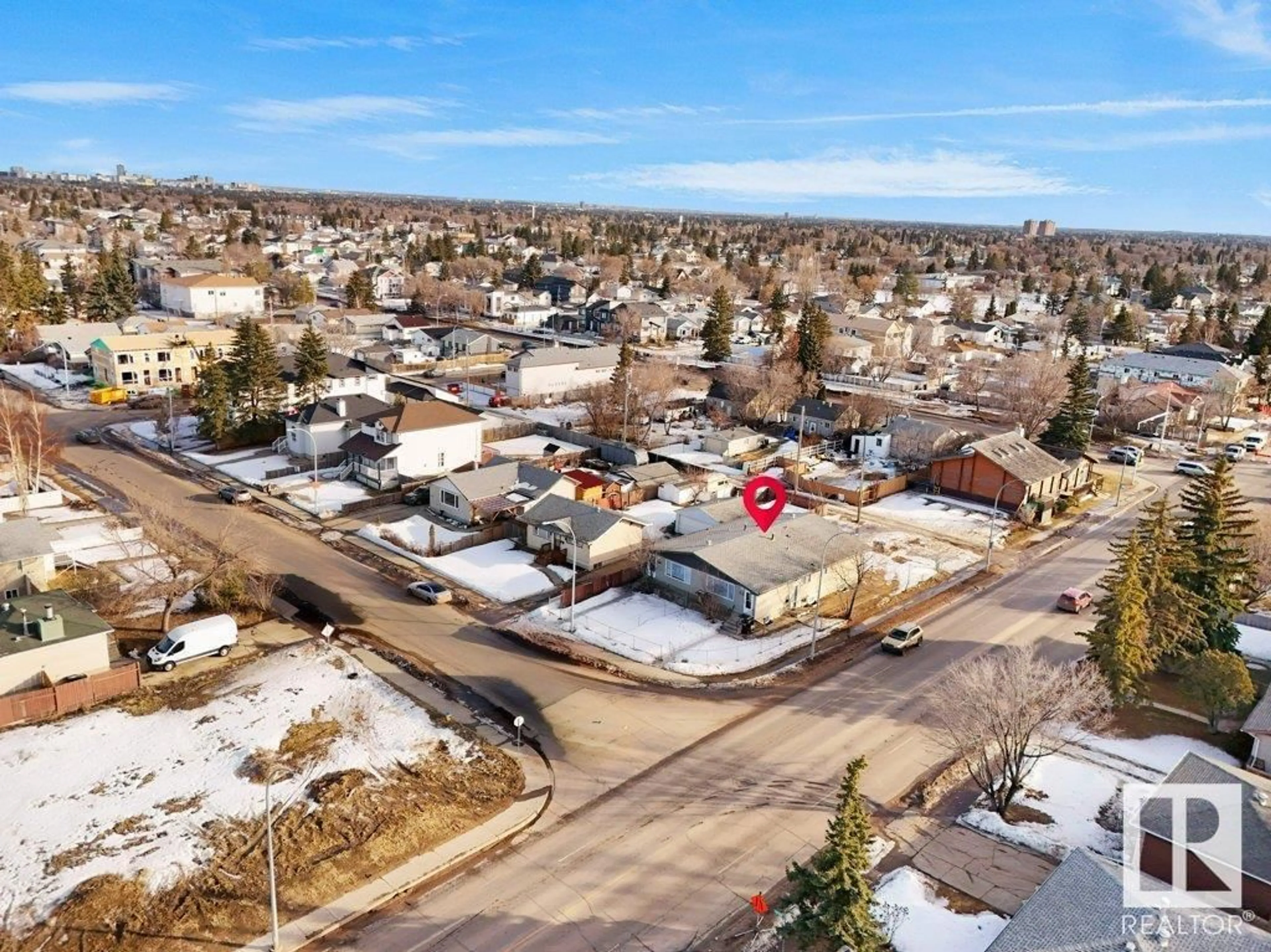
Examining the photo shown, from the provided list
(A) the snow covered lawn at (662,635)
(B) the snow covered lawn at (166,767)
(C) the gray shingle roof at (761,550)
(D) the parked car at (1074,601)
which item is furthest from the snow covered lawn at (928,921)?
(D) the parked car at (1074,601)

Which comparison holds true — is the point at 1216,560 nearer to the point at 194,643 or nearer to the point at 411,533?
the point at 411,533

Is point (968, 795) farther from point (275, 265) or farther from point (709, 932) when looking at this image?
point (275, 265)

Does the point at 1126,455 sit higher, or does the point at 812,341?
the point at 812,341

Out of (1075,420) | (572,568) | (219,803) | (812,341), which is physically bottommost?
(219,803)

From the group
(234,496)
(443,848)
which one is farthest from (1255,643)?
(234,496)

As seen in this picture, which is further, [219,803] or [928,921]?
[219,803]

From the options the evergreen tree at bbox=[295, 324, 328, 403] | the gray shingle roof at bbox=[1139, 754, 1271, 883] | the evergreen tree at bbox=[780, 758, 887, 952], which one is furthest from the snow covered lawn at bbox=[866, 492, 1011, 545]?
the evergreen tree at bbox=[295, 324, 328, 403]

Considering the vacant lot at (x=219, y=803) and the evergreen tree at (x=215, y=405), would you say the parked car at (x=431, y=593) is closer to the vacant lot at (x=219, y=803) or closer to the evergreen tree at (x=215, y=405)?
the vacant lot at (x=219, y=803)
